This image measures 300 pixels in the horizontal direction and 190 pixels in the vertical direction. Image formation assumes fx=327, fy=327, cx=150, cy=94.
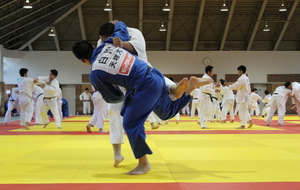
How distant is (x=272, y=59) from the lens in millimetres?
24703

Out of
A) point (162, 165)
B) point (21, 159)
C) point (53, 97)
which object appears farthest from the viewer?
point (53, 97)

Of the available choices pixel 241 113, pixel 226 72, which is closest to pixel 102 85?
pixel 241 113

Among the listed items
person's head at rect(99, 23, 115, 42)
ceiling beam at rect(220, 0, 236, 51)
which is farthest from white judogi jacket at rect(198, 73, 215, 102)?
ceiling beam at rect(220, 0, 236, 51)

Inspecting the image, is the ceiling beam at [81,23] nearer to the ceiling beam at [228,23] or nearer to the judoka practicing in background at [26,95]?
the ceiling beam at [228,23]

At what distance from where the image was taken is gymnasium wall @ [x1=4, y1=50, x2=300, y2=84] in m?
24.3

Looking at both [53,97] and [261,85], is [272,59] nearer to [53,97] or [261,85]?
[261,85]

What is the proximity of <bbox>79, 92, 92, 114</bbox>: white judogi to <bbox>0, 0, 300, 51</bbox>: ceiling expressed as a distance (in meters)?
4.15

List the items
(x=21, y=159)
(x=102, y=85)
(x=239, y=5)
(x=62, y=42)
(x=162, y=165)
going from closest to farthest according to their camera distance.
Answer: (x=102, y=85), (x=162, y=165), (x=21, y=159), (x=239, y=5), (x=62, y=42)

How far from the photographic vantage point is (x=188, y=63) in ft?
80.7

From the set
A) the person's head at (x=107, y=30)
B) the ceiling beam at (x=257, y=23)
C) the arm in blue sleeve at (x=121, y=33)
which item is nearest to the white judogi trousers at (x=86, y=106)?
the ceiling beam at (x=257, y=23)

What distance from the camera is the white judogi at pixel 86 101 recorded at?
75.8 ft

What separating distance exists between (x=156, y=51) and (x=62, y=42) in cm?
706

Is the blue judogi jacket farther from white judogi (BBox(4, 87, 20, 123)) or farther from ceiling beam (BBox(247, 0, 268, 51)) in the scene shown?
ceiling beam (BBox(247, 0, 268, 51))

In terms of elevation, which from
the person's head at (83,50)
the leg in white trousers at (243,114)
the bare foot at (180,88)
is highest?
the person's head at (83,50)
